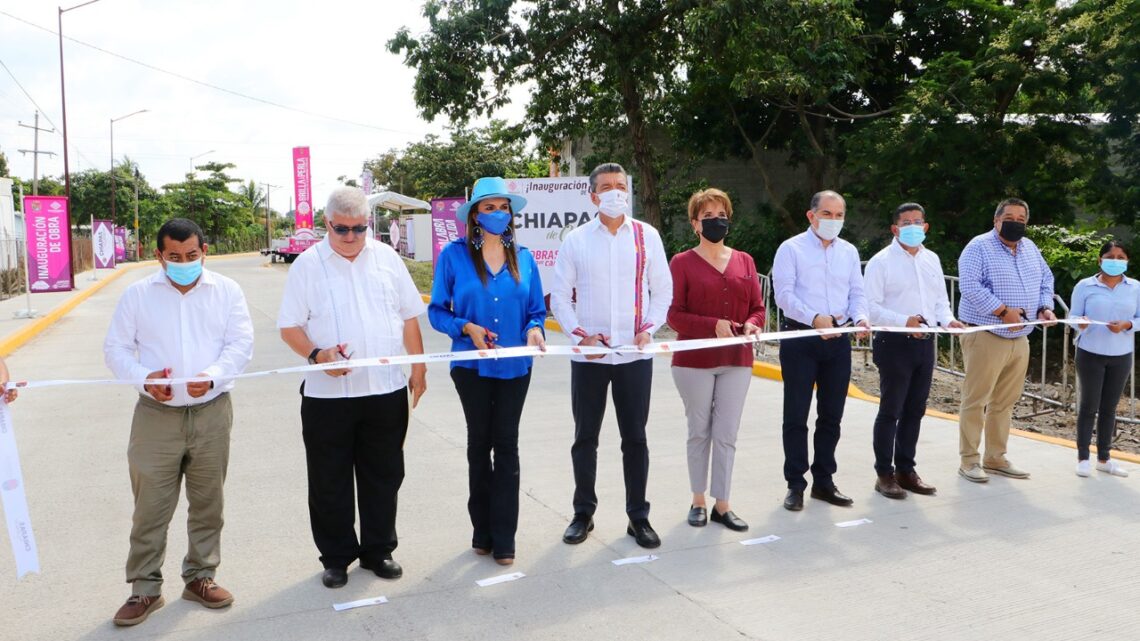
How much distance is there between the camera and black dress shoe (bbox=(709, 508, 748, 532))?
4.81 metres

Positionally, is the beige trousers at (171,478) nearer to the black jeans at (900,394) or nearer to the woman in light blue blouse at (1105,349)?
the black jeans at (900,394)

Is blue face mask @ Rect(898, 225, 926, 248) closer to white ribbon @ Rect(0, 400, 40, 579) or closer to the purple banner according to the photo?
white ribbon @ Rect(0, 400, 40, 579)

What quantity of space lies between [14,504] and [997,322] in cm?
561

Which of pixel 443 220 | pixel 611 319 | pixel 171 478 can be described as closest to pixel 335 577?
pixel 171 478

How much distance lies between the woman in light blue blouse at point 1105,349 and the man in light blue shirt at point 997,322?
284mm

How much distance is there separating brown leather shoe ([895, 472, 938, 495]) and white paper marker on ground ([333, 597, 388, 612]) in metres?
3.37

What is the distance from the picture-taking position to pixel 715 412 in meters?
4.91

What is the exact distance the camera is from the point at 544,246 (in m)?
14.5

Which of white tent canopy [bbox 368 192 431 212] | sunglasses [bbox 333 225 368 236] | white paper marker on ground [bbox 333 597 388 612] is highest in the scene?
white tent canopy [bbox 368 192 431 212]

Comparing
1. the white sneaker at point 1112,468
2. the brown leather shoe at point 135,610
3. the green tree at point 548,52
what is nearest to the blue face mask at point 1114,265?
the white sneaker at point 1112,468

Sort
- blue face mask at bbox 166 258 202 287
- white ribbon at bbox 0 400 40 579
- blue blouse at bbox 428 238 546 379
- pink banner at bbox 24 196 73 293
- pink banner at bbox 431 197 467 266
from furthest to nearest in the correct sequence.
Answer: pink banner at bbox 24 196 73 293 → pink banner at bbox 431 197 467 266 → blue blouse at bbox 428 238 546 379 → blue face mask at bbox 166 258 202 287 → white ribbon at bbox 0 400 40 579

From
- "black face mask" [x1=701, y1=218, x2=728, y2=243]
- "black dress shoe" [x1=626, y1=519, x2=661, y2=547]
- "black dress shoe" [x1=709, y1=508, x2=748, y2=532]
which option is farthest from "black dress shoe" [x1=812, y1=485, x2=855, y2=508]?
"black face mask" [x1=701, y1=218, x2=728, y2=243]

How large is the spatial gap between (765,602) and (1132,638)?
4.74 ft

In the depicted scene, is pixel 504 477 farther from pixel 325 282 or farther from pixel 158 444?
pixel 158 444
